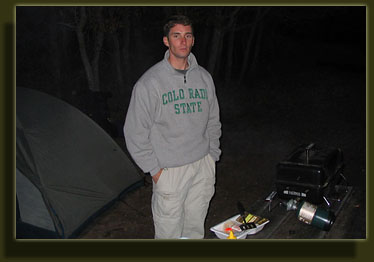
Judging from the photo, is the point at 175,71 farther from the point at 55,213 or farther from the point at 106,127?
the point at 106,127

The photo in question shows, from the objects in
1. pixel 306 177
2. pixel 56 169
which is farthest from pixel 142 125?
pixel 56 169

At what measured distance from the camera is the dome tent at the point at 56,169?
420 centimetres

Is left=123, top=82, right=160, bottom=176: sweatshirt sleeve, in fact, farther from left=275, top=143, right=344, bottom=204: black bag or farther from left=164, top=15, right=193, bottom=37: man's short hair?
left=275, top=143, right=344, bottom=204: black bag

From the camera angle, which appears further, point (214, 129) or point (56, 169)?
point (56, 169)

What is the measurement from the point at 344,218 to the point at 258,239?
2.99 feet

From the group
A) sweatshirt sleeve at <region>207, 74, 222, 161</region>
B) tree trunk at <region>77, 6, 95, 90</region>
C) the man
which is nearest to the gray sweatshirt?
the man

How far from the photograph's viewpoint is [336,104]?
1240 cm

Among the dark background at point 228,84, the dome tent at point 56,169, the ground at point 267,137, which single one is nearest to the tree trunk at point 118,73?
the dark background at point 228,84

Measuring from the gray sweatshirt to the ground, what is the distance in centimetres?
69

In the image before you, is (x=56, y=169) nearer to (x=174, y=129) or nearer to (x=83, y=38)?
(x=174, y=129)

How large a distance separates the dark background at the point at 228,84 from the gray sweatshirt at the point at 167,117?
1.40m

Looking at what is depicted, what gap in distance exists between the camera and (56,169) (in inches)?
171

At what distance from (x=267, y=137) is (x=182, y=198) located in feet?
20.4

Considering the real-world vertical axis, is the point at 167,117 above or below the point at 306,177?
above
